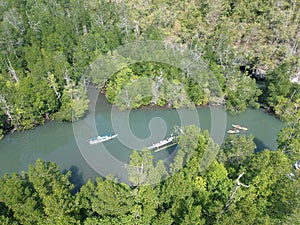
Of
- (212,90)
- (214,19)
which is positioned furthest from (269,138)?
(214,19)

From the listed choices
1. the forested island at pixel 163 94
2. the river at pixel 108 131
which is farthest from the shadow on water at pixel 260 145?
the forested island at pixel 163 94

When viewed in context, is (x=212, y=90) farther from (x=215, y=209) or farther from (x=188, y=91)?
(x=215, y=209)

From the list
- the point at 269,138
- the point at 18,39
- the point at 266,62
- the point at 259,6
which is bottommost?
the point at 269,138

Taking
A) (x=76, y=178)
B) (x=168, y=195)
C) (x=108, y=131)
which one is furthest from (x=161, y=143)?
(x=168, y=195)

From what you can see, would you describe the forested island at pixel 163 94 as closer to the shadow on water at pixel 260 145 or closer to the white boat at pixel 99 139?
the shadow on water at pixel 260 145

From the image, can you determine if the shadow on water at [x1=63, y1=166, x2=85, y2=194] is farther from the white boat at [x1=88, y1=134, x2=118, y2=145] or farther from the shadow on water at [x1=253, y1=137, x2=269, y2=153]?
the shadow on water at [x1=253, y1=137, x2=269, y2=153]
